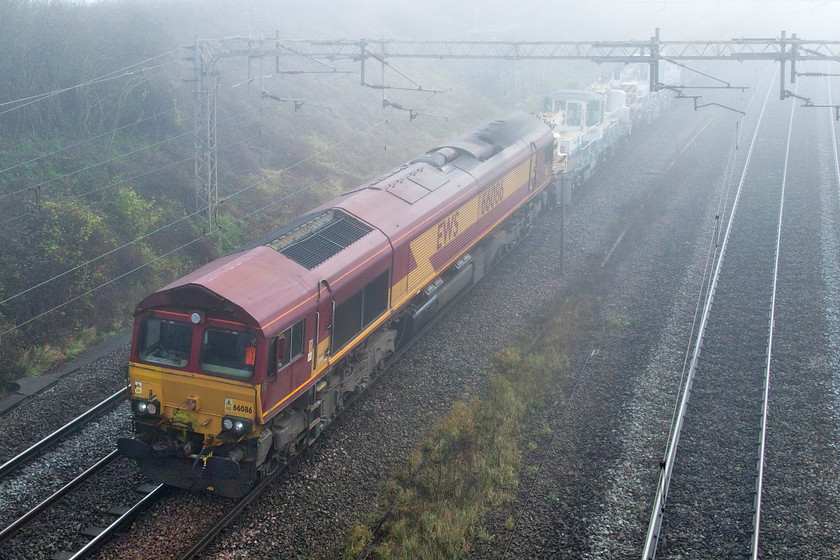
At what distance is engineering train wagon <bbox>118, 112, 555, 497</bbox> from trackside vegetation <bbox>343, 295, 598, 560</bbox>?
1977mm

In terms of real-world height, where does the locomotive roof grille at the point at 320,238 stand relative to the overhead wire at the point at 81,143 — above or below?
below

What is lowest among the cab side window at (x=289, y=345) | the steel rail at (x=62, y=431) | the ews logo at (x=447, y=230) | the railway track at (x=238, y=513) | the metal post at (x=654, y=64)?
the railway track at (x=238, y=513)

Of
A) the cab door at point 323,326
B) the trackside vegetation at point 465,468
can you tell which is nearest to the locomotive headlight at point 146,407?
the cab door at point 323,326

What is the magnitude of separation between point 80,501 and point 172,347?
2843 millimetres

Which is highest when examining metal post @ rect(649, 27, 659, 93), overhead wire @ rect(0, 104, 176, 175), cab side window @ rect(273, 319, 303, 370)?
metal post @ rect(649, 27, 659, 93)

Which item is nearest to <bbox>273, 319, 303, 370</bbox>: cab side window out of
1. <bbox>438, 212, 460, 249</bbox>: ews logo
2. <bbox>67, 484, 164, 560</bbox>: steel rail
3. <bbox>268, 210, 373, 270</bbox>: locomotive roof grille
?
<bbox>268, 210, 373, 270</bbox>: locomotive roof grille

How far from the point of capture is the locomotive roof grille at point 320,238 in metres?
12.8

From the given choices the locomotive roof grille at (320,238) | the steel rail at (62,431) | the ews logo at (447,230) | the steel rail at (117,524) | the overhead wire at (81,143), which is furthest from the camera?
the overhead wire at (81,143)

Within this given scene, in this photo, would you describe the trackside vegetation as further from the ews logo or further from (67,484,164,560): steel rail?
(67,484,164,560): steel rail

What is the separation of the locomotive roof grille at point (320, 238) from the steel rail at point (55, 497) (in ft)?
15.1

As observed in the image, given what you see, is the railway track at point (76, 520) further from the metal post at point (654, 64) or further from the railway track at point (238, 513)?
the metal post at point (654, 64)

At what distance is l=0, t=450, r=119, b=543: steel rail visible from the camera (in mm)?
10461

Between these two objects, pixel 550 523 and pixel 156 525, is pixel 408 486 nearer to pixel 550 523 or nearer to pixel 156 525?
pixel 550 523

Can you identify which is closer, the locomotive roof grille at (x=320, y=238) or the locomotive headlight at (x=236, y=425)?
the locomotive headlight at (x=236, y=425)
